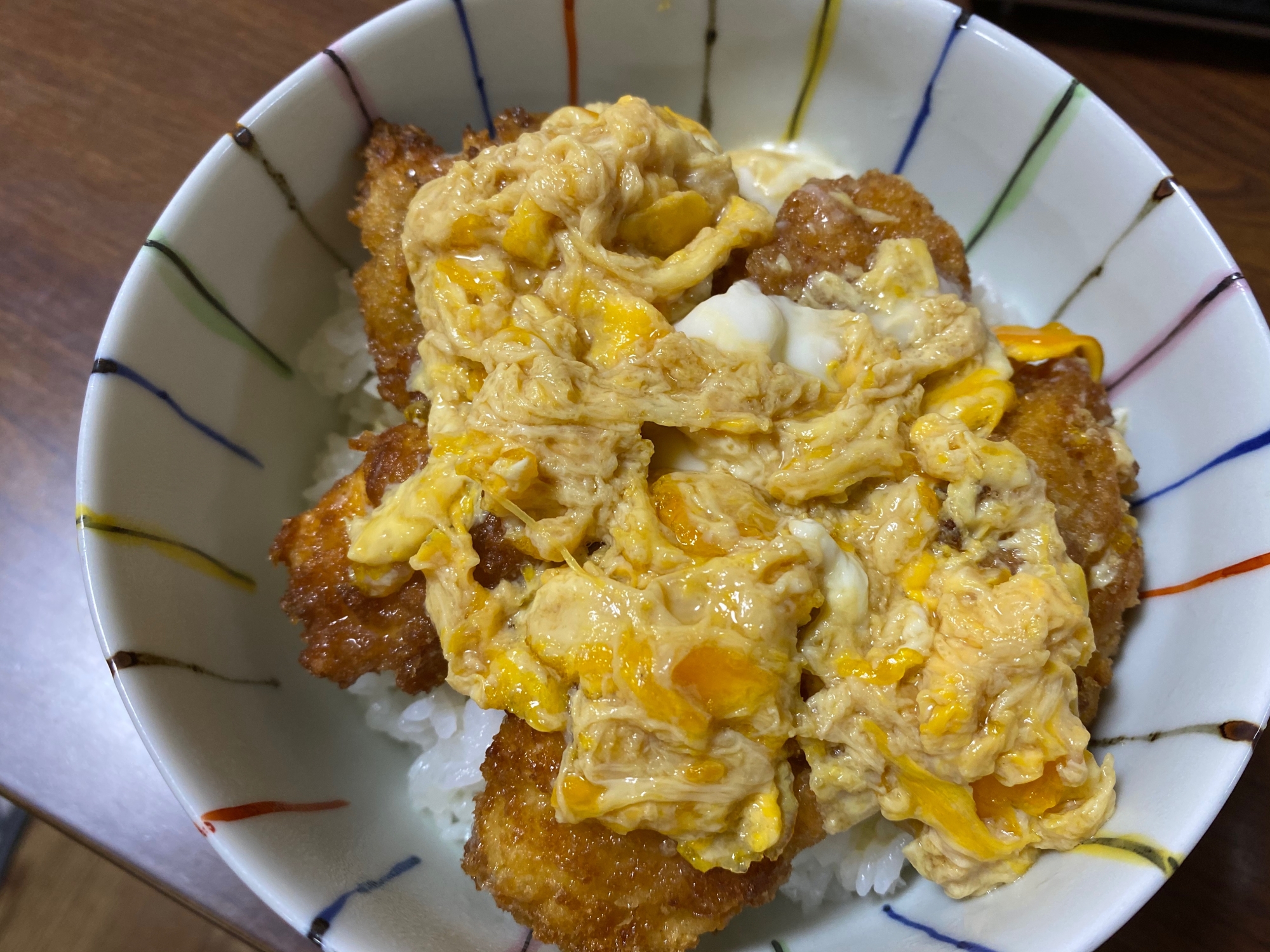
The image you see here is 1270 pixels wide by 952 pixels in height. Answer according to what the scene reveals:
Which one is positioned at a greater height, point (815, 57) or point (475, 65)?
point (815, 57)

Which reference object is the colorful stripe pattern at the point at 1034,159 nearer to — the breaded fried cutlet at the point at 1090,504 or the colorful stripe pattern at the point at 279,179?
the breaded fried cutlet at the point at 1090,504

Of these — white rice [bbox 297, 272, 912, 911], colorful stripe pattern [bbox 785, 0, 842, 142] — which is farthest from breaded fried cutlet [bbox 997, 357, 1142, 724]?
colorful stripe pattern [bbox 785, 0, 842, 142]

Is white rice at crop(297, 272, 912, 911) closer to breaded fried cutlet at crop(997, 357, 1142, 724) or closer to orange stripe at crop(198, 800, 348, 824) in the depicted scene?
orange stripe at crop(198, 800, 348, 824)

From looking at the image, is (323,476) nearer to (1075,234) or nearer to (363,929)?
(363,929)

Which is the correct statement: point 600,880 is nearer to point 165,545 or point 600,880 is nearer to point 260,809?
point 260,809

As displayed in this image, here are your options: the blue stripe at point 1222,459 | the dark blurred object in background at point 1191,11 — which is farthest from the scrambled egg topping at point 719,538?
the dark blurred object in background at point 1191,11

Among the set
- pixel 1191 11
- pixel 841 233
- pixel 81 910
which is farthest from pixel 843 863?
pixel 81 910

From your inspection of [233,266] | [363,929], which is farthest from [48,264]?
[363,929]
